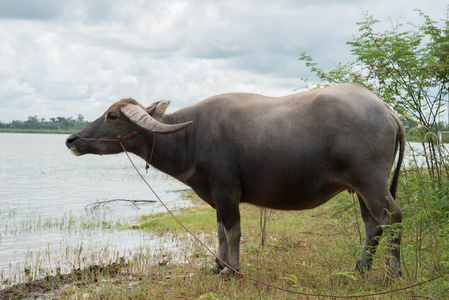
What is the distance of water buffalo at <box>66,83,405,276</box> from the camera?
11.8ft

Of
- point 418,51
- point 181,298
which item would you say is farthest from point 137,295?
point 418,51

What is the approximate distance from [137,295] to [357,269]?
2120 millimetres

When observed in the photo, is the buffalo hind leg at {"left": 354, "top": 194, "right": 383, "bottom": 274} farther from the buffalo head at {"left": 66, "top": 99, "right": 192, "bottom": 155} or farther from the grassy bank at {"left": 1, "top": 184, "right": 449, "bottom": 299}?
the buffalo head at {"left": 66, "top": 99, "right": 192, "bottom": 155}

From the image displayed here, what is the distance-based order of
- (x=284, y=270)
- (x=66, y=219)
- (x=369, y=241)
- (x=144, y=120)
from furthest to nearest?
(x=66, y=219), (x=284, y=270), (x=144, y=120), (x=369, y=241)

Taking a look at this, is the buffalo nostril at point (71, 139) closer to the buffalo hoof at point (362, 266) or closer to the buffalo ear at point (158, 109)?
the buffalo ear at point (158, 109)

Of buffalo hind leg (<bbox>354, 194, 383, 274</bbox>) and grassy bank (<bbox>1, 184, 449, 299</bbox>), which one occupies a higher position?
buffalo hind leg (<bbox>354, 194, 383, 274</bbox>)

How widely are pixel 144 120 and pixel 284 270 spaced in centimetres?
215

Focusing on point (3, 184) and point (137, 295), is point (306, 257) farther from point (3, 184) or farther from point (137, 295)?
point (3, 184)

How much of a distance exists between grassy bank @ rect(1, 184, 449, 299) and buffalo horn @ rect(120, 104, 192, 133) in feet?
5.01

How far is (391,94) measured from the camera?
5207 mm

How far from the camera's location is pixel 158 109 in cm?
450

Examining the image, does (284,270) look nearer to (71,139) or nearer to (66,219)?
(71,139)

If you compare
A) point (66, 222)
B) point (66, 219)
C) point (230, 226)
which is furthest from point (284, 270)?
point (66, 219)

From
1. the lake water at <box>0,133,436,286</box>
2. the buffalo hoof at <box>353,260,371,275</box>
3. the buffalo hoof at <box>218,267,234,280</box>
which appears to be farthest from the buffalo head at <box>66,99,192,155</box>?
the buffalo hoof at <box>353,260,371,275</box>
